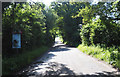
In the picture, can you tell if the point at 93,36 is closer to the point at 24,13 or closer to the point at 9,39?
the point at 24,13

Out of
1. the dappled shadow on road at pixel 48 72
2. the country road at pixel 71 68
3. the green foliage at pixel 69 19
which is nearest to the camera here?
the dappled shadow on road at pixel 48 72

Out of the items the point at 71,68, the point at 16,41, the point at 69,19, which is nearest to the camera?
the point at 16,41

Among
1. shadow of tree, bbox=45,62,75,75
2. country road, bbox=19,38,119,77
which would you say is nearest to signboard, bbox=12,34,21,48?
country road, bbox=19,38,119,77

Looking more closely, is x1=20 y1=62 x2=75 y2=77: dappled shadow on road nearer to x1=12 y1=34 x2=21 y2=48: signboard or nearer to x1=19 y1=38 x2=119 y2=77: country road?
Result: x1=19 y1=38 x2=119 y2=77: country road

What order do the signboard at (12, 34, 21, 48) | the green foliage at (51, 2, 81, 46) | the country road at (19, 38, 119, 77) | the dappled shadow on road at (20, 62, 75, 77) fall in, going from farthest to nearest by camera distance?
1. the green foliage at (51, 2, 81, 46)
2. the signboard at (12, 34, 21, 48)
3. the country road at (19, 38, 119, 77)
4. the dappled shadow on road at (20, 62, 75, 77)

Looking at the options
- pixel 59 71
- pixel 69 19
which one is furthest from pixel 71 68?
pixel 69 19

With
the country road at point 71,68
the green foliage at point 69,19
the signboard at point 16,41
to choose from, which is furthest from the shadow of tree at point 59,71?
the green foliage at point 69,19

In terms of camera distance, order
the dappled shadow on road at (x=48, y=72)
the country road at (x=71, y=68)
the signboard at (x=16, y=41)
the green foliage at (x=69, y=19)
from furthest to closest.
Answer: the green foliage at (x=69, y=19) < the signboard at (x=16, y=41) < the country road at (x=71, y=68) < the dappled shadow on road at (x=48, y=72)

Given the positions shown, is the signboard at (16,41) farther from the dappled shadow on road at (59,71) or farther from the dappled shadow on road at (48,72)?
the dappled shadow on road at (59,71)

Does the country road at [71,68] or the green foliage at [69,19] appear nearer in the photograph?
the country road at [71,68]

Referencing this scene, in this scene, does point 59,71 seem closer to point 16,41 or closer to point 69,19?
point 16,41

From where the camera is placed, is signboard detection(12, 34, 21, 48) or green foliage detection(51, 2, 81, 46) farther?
green foliage detection(51, 2, 81, 46)

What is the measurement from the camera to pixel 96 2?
9836mm

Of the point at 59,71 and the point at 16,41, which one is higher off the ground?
the point at 16,41
